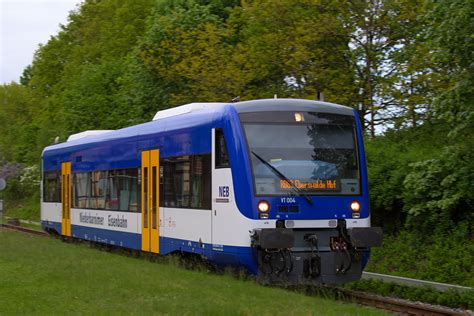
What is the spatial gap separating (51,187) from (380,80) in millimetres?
12224

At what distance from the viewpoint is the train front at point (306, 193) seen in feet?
43.9

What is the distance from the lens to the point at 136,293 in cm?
1195

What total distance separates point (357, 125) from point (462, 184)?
267 centimetres

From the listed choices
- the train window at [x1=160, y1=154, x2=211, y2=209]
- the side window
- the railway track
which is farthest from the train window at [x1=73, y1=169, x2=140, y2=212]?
the railway track

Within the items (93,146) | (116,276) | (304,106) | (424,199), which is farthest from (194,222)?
(93,146)

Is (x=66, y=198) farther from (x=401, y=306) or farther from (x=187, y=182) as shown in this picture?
(x=401, y=306)

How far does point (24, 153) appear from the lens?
63125 mm

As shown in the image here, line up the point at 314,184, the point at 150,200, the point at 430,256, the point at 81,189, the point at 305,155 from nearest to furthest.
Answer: the point at 314,184
the point at 305,155
the point at 430,256
the point at 150,200
the point at 81,189

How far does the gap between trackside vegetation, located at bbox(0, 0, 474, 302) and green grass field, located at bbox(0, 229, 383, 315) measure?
15.2 feet

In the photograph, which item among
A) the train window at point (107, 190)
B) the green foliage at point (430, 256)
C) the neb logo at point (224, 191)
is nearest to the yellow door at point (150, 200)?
the train window at point (107, 190)

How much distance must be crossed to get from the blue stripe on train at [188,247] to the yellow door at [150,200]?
0.43m

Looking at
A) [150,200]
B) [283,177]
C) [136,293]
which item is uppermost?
[283,177]

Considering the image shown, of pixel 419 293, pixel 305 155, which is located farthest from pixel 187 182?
pixel 419 293

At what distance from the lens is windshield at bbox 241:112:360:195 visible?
44.7 ft
